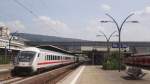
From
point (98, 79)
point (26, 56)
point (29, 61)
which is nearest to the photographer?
point (98, 79)

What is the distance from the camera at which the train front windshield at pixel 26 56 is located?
109 feet

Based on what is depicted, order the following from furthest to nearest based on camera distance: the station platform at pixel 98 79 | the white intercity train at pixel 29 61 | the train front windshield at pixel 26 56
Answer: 1. the train front windshield at pixel 26 56
2. the white intercity train at pixel 29 61
3. the station platform at pixel 98 79

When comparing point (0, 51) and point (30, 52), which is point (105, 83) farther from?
point (0, 51)

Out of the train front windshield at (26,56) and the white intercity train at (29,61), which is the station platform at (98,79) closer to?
the white intercity train at (29,61)

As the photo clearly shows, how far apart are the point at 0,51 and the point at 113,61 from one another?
6407cm

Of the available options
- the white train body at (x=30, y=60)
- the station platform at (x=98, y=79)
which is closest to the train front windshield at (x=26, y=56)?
the white train body at (x=30, y=60)

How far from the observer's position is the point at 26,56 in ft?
111

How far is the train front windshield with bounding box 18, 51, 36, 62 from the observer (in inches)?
1314

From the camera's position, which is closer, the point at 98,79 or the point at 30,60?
the point at 98,79

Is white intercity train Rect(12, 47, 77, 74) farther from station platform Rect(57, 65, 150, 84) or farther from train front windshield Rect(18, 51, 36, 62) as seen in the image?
station platform Rect(57, 65, 150, 84)

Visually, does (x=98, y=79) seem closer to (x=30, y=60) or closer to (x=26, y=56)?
(x=30, y=60)

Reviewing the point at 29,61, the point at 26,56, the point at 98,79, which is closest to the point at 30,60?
the point at 29,61

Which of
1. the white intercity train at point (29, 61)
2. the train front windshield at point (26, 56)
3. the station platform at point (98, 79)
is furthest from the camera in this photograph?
the train front windshield at point (26, 56)

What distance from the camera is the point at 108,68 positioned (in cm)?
5353
